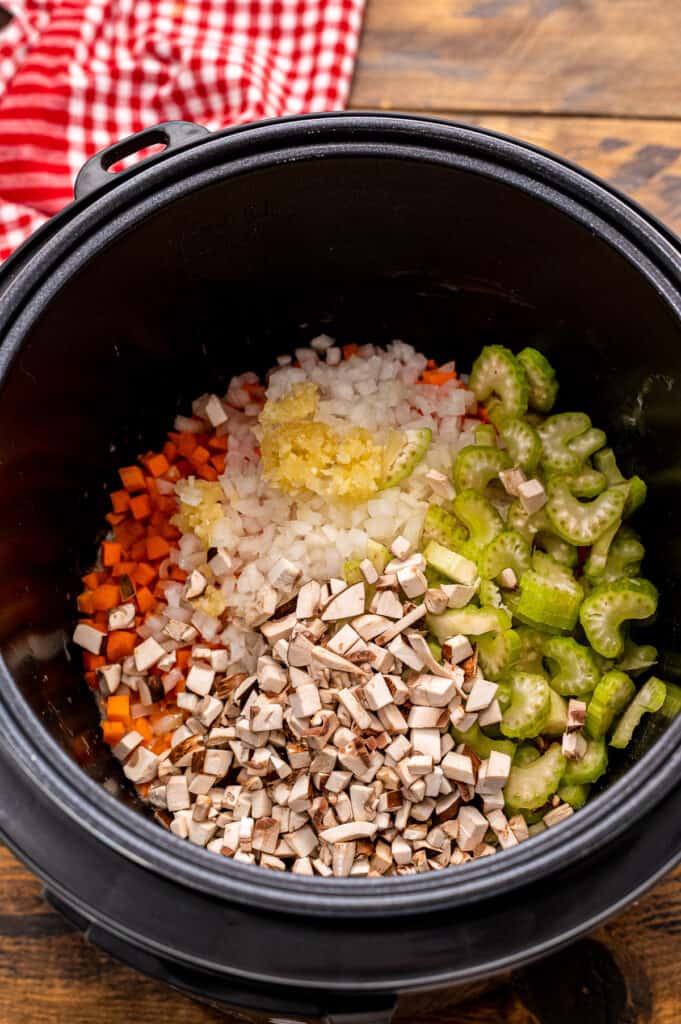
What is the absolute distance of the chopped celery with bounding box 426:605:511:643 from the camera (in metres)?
1.30

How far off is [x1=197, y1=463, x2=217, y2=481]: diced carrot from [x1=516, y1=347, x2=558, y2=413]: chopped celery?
20.3 inches

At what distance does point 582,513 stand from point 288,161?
630mm

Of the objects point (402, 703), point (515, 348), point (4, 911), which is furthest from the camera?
point (515, 348)

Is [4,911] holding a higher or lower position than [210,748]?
lower

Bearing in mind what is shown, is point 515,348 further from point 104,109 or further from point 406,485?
point 104,109

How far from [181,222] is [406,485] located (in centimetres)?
50

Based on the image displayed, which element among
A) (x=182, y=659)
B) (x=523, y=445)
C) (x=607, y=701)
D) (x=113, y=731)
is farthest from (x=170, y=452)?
(x=607, y=701)

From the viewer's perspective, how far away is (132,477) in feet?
4.95

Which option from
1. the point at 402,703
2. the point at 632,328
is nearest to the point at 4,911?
the point at 402,703

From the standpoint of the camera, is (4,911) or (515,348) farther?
(515,348)

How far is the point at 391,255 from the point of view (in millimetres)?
1455

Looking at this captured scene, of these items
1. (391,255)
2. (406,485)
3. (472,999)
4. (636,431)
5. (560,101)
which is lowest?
(472,999)

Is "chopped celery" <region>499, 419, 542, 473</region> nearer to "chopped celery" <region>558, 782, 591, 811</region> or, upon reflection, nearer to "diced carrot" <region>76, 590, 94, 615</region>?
"chopped celery" <region>558, 782, 591, 811</region>

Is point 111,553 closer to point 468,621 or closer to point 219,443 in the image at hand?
point 219,443
